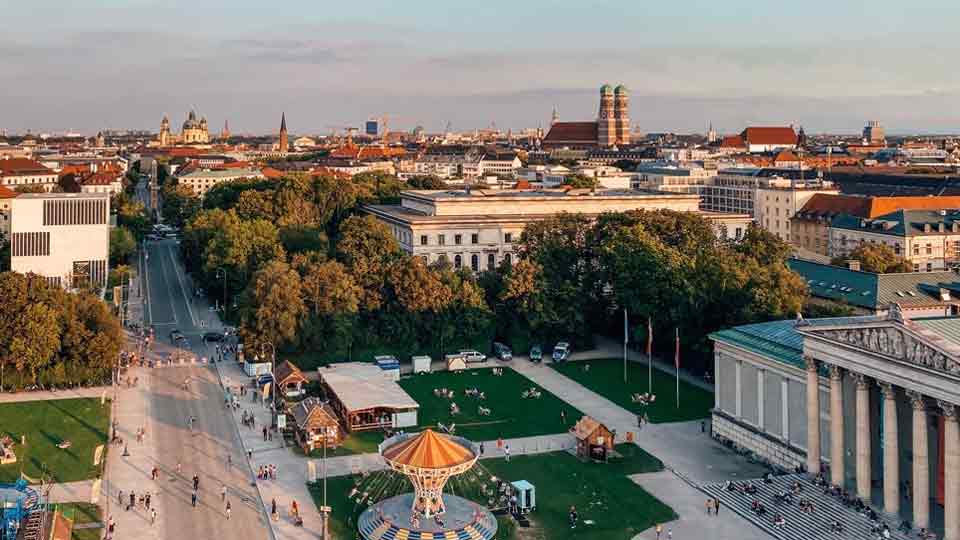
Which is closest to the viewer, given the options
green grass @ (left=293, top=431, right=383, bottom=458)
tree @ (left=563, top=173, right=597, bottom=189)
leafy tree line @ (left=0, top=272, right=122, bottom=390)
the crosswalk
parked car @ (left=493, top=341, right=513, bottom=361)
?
the crosswalk

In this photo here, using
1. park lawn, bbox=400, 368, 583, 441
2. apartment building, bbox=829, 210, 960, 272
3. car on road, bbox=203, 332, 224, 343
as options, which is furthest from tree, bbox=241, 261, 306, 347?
apartment building, bbox=829, 210, 960, 272

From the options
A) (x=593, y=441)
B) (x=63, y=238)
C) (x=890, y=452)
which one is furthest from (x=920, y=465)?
(x=63, y=238)

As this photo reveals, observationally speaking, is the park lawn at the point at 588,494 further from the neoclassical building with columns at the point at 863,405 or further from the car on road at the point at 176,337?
the car on road at the point at 176,337

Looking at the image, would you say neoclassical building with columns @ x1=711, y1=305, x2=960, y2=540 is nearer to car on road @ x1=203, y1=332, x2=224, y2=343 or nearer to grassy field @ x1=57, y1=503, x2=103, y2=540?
grassy field @ x1=57, y1=503, x2=103, y2=540

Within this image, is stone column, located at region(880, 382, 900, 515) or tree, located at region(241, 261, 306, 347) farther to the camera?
tree, located at region(241, 261, 306, 347)

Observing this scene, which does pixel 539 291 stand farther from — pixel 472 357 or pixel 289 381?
pixel 289 381

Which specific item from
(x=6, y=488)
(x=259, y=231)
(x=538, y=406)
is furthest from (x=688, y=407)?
(x=259, y=231)
